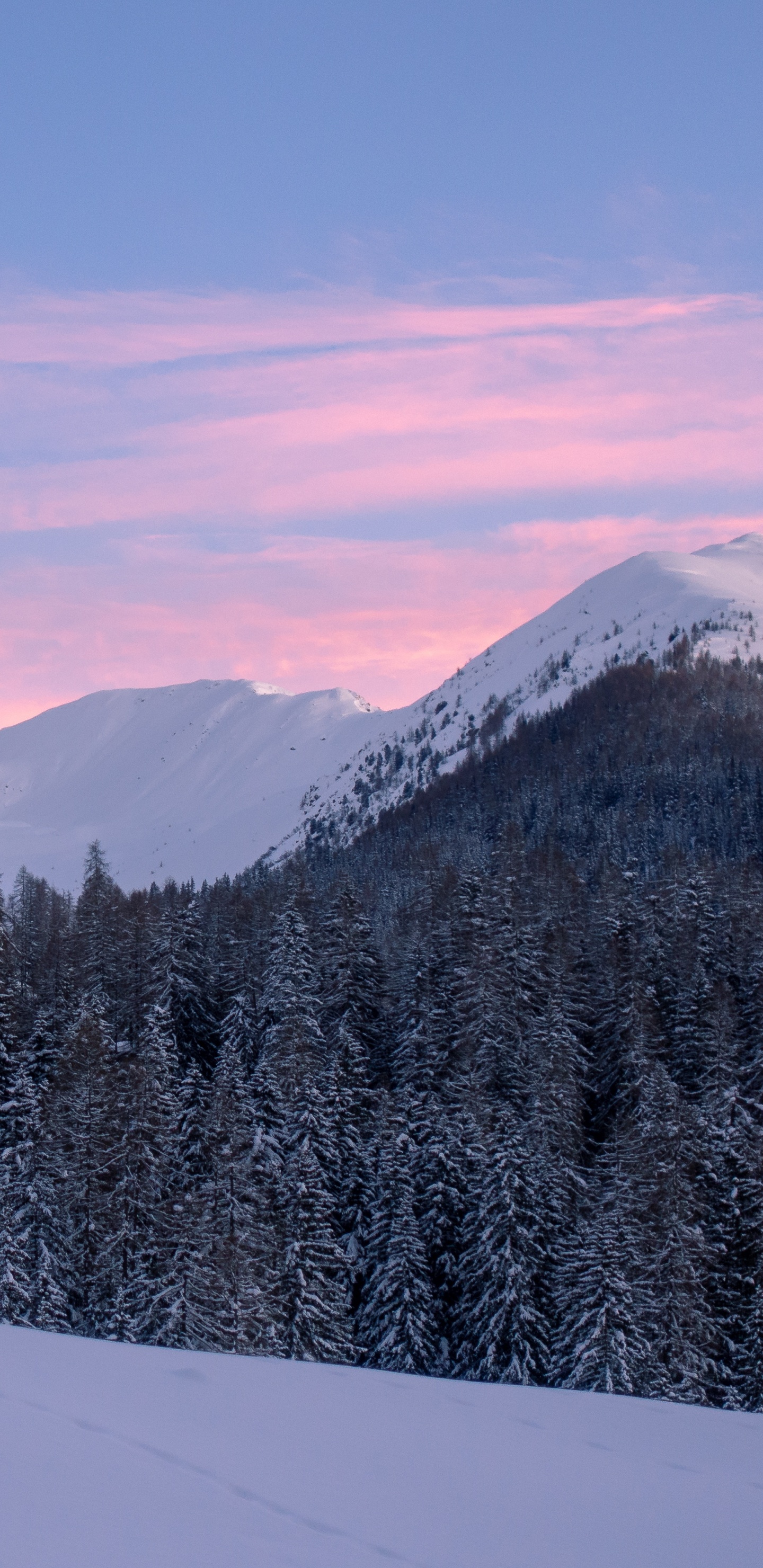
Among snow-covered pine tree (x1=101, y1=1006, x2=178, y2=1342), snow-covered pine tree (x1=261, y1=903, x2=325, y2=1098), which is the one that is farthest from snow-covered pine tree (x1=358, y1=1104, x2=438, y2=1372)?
snow-covered pine tree (x1=101, y1=1006, x2=178, y2=1342)

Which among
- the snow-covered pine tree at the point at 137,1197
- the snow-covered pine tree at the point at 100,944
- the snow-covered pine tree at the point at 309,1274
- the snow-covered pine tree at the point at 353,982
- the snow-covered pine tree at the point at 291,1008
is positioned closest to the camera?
the snow-covered pine tree at the point at 137,1197

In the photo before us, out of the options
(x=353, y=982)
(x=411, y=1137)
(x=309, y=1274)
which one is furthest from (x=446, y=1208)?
(x=353, y=982)

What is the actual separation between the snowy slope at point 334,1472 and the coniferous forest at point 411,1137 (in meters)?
22.4

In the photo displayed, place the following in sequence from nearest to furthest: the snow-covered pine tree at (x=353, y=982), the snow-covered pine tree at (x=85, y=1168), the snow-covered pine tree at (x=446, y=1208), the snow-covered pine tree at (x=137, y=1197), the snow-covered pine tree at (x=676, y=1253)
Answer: the snow-covered pine tree at (x=676, y=1253) → the snow-covered pine tree at (x=137, y=1197) → the snow-covered pine tree at (x=85, y=1168) → the snow-covered pine tree at (x=446, y=1208) → the snow-covered pine tree at (x=353, y=982)

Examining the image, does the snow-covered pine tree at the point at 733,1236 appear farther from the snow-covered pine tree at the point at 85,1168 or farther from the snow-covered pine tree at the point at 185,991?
the snow-covered pine tree at the point at 185,991

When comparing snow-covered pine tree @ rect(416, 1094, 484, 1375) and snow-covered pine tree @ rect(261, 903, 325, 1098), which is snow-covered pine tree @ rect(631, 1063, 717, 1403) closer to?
snow-covered pine tree @ rect(416, 1094, 484, 1375)

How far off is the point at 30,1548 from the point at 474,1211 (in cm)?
3349

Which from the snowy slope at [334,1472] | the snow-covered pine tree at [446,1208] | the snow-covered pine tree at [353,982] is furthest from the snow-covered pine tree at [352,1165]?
the snowy slope at [334,1472]

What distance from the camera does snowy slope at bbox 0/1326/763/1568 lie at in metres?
5.53

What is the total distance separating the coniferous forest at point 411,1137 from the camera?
32.2m

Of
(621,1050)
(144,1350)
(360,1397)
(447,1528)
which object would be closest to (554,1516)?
(447,1528)

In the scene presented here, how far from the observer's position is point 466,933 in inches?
2188

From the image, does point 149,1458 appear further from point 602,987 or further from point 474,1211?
point 602,987

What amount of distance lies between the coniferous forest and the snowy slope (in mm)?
22412
